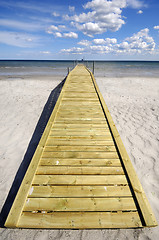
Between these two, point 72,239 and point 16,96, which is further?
point 16,96

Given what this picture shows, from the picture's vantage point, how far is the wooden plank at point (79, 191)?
2607 mm

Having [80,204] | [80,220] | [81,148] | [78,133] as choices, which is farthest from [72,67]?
[80,220]

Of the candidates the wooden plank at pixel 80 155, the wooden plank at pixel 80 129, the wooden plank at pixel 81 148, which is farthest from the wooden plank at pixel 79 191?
the wooden plank at pixel 80 129

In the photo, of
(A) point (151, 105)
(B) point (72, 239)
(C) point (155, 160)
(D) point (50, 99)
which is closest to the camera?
(B) point (72, 239)

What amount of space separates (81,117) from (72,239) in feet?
12.1

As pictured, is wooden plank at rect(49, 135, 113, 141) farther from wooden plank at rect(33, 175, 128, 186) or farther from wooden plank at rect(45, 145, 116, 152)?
wooden plank at rect(33, 175, 128, 186)

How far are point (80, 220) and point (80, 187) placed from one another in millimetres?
567

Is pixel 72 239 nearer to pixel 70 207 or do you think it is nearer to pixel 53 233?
pixel 53 233

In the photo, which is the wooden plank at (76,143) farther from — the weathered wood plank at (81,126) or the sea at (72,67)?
the sea at (72,67)

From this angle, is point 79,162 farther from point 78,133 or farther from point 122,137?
point 122,137

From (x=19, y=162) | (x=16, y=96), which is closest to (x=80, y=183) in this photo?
(x=19, y=162)

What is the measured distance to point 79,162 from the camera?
329 centimetres

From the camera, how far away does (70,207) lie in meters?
2.43

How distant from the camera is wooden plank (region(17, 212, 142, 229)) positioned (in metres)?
2.21
